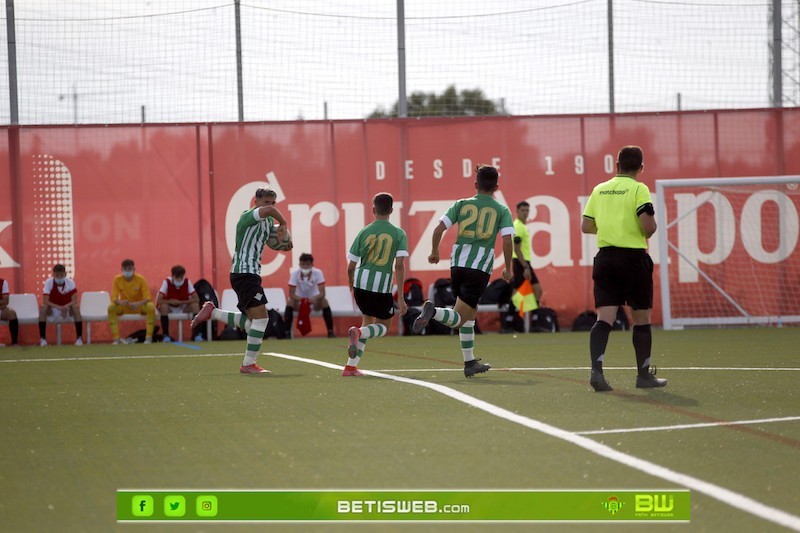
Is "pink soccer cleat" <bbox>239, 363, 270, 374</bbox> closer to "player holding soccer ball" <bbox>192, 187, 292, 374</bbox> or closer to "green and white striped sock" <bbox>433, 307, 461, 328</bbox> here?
"player holding soccer ball" <bbox>192, 187, 292, 374</bbox>

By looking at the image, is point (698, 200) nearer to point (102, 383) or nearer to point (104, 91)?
point (104, 91)

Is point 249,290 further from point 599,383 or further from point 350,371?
point 599,383

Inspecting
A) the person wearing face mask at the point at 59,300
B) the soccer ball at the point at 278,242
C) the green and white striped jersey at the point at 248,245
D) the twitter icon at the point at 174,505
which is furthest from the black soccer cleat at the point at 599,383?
the person wearing face mask at the point at 59,300

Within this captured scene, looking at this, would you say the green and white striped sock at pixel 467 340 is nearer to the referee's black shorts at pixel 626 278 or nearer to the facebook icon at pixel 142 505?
the referee's black shorts at pixel 626 278

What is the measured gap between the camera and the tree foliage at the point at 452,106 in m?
20.2

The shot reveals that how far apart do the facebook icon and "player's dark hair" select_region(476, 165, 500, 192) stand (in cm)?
595

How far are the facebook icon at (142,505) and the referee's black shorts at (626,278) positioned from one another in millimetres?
4760

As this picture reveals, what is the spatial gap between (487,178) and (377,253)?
124cm

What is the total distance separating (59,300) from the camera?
732 inches

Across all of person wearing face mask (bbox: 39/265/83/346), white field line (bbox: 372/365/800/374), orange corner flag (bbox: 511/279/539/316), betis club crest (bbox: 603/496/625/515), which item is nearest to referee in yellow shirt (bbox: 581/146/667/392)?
white field line (bbox: 372/365/800/374)

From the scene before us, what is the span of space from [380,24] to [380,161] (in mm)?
2269

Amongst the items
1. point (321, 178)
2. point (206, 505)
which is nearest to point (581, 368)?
point (206, 505)

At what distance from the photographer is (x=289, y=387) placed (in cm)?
991

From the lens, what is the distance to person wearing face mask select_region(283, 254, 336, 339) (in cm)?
1900
